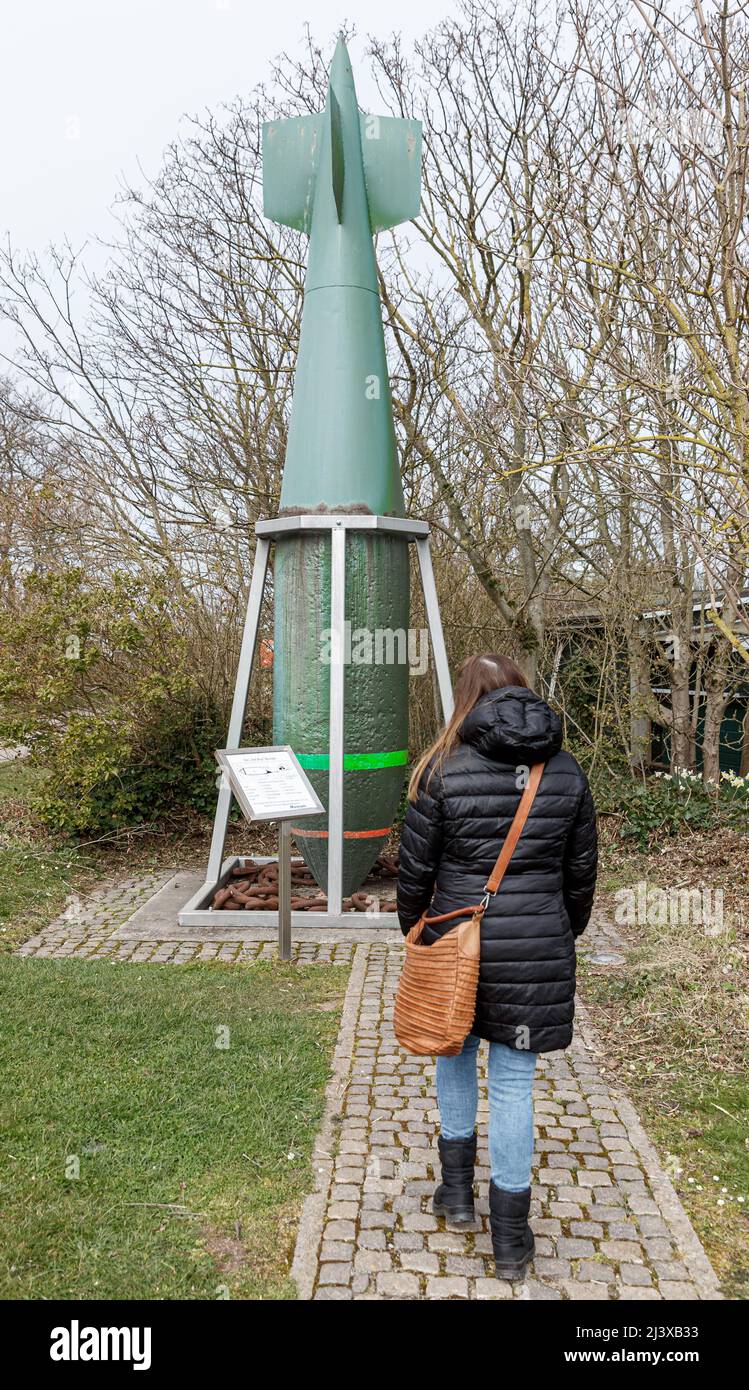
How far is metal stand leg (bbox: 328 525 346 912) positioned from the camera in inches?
252

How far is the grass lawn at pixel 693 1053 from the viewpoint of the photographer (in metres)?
3.26

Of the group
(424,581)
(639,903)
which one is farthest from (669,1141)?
(424,581)

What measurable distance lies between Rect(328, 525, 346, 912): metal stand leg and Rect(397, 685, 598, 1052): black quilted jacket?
355 cm

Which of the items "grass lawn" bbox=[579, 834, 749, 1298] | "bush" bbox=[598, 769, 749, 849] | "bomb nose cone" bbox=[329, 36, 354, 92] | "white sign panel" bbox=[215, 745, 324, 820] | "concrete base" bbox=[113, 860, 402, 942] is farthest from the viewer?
"bush" bbox=[598, 769, 749, 849]

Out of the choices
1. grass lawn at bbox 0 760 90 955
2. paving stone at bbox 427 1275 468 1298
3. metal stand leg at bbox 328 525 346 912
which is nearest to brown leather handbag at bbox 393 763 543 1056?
paving stone at bbox 427 1275 468 1298

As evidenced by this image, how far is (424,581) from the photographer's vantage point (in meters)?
6.98

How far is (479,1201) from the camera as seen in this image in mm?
3227

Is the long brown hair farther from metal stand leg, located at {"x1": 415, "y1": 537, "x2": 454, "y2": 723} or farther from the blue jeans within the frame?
metal stand leg, located at {"x1": 415, "y1": 537, "x2": 454, "y2": 723}

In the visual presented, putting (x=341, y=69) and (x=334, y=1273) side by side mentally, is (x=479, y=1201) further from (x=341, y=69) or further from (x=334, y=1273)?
(x=341, y=69)

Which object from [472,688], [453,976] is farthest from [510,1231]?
[472,688]

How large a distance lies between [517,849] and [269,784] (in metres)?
3.09

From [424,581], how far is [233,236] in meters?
4.86

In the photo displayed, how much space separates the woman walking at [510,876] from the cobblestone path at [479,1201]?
0.62 ft
